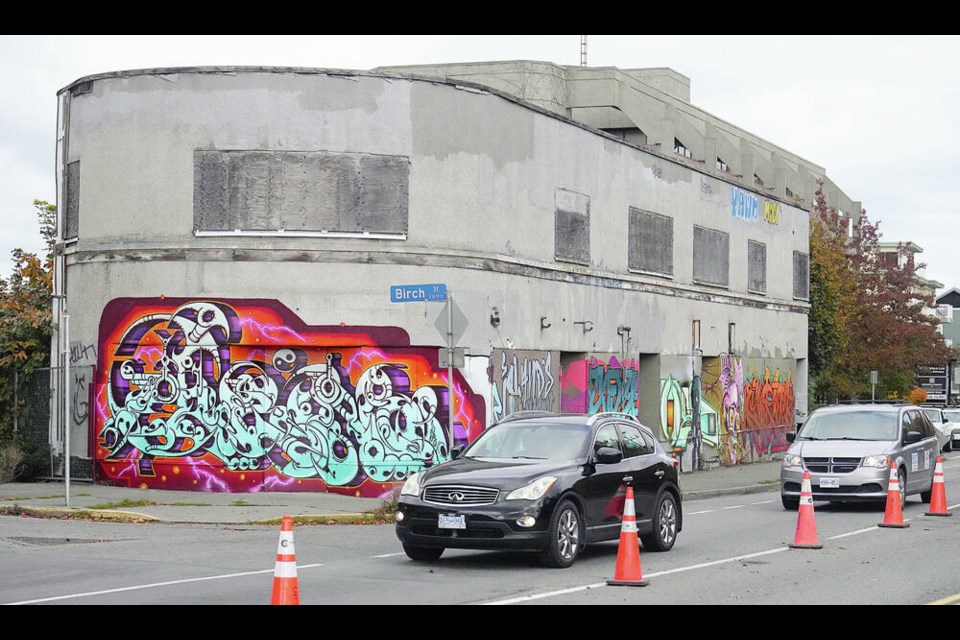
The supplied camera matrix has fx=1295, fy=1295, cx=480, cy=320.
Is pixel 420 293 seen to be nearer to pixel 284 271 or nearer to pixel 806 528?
pixel 284 271

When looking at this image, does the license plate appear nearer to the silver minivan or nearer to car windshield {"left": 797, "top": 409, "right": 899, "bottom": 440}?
the silver minivan

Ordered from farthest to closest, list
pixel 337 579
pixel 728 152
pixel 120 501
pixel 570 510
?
pixel 728 152 < pixel 120 501 < pixel 570 510 < pixel 337 579

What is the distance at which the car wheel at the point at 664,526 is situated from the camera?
15.4 metres

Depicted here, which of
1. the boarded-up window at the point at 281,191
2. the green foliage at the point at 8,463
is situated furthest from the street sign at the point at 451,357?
the green foliage at the point at 8,463

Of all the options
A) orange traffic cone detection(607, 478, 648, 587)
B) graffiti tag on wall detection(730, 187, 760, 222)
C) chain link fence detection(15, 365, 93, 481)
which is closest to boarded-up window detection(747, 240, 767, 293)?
graffiti tag on wall detection(730, 187, 760, 222)

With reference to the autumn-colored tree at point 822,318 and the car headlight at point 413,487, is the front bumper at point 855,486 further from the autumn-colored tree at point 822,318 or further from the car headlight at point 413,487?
the autumn-colored tree at point 822,318

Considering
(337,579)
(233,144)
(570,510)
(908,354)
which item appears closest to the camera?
(337,579)

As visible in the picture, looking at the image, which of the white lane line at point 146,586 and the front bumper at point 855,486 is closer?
the white lane line at point 146,586

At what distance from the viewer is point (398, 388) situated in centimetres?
2311

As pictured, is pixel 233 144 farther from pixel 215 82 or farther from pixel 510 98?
pixel 510 98

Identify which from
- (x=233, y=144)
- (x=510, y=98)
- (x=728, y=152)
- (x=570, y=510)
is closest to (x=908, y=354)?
(x=728, y=152)

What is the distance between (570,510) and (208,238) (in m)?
11.5

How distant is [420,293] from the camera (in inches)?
789

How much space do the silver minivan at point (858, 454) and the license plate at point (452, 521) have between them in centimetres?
869
